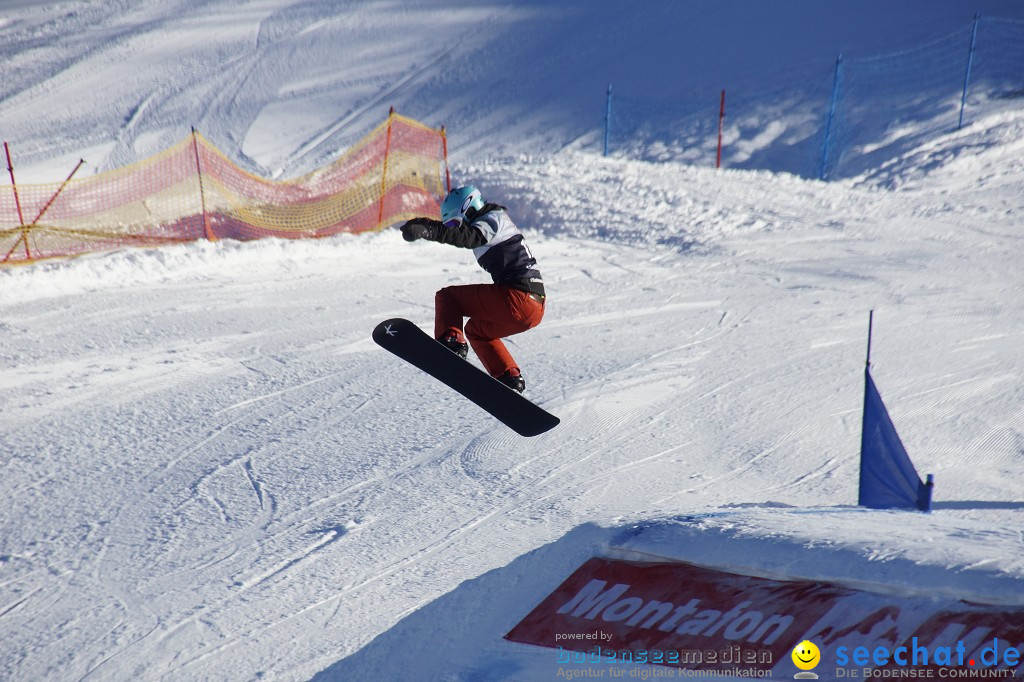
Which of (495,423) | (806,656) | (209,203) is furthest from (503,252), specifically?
(209,203)

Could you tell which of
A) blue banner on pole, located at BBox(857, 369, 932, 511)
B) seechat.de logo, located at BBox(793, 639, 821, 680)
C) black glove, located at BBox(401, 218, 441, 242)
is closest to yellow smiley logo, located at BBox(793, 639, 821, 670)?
seechat.de logo, located at BBox(793, 639, 821, 680)

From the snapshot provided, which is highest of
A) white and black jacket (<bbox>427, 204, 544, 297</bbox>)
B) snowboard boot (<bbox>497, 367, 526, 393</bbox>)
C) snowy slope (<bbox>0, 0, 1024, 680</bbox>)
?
white and black jacket (<bbox>427, 204, 544, 297</bbox>)

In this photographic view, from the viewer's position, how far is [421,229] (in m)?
4.82

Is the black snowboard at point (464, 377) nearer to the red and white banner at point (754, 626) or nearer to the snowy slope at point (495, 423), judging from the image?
the snowy slope at point (495, 423)

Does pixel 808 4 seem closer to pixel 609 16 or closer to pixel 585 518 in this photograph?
pixel 609 16

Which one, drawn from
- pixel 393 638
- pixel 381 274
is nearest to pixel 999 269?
pixel 381 274

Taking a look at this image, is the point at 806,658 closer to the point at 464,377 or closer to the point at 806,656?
the point at 806,656

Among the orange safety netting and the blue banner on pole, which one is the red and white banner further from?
the orange safety netting

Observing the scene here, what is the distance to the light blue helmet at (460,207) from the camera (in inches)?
204

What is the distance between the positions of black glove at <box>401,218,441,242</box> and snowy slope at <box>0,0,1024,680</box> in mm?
→ 1784

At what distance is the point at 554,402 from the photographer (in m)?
7.89

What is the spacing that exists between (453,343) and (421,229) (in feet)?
3.64

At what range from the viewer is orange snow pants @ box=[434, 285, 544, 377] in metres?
5.56

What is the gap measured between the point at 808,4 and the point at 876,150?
8.07 meters
